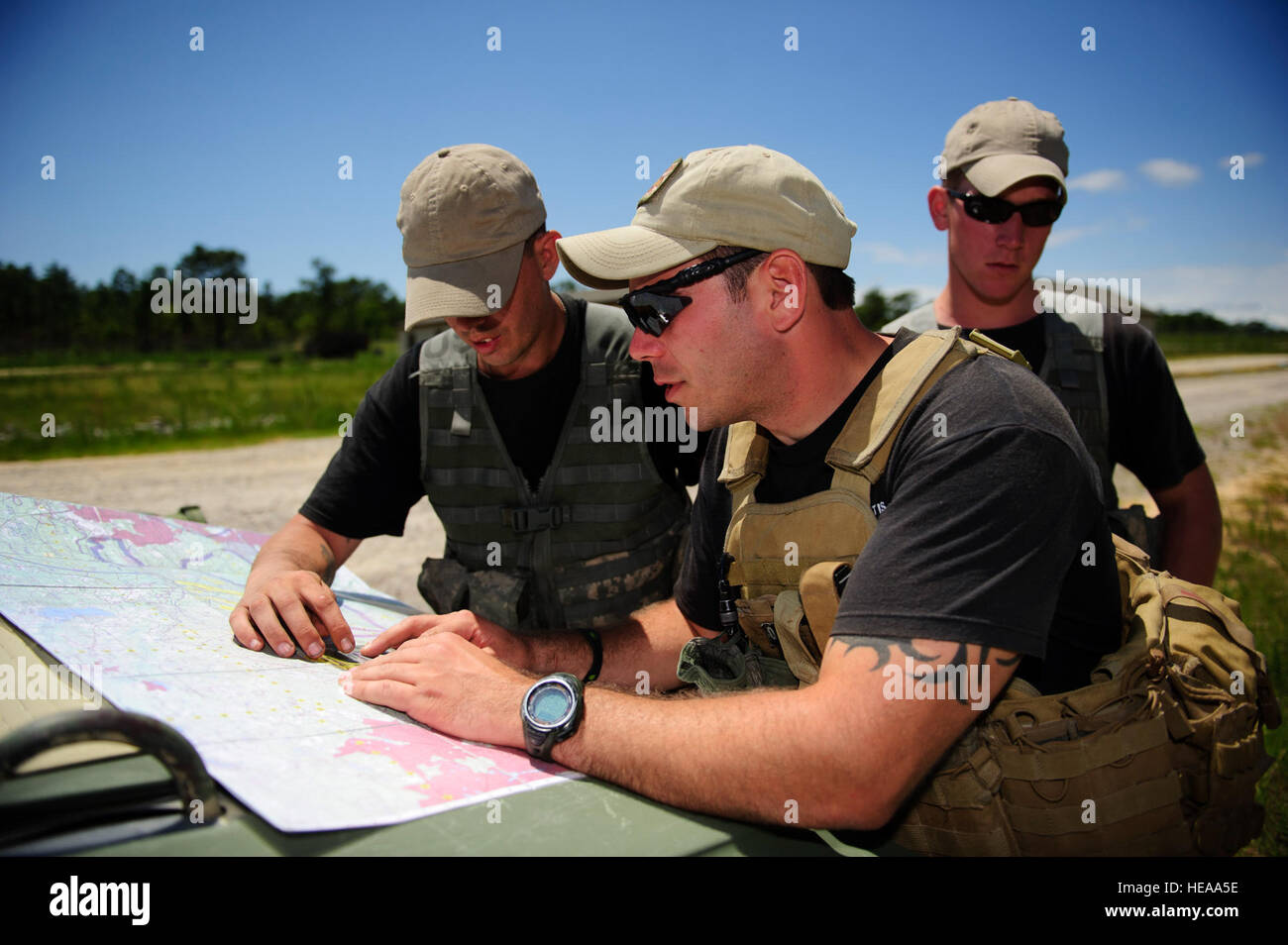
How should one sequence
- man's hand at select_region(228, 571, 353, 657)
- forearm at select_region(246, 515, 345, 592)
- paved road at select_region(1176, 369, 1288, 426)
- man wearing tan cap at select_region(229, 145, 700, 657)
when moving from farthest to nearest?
paved road at select_region(1176, 369, 1288, 426), man wearing tan cap at select_region(229, 145, 700, 657), forearm at select_region(246, 515, 345, 592), man's hand at select_region(228, 571, 353, 657)

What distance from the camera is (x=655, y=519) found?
10.8ft

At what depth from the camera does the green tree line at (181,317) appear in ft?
143

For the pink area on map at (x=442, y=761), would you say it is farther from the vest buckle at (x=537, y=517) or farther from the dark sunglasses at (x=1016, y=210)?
the dark sunglasses at (x=1016, y=210)

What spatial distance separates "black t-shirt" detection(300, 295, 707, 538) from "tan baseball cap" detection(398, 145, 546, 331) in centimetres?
38

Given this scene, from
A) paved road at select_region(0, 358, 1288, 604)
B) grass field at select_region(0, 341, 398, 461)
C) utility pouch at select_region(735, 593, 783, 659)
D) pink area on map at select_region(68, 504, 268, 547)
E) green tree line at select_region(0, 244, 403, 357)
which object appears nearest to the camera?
utility pouch at select_region(735, 593, 783, 659)

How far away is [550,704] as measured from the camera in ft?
5.55

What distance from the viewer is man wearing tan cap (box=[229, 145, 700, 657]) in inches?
119

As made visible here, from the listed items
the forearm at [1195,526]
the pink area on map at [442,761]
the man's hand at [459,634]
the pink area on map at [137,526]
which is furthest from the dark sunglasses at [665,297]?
the forearm at [1195,526]

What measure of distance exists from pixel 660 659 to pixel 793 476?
0.77 meters

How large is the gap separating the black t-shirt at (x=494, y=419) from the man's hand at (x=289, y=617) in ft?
2.57

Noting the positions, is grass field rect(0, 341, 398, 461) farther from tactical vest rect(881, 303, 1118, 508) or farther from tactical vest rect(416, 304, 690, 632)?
tactical vest rect(881, 303, 1118, 508)

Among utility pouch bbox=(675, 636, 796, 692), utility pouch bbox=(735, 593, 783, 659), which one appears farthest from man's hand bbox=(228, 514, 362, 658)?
utility pouch bbox=(735, 593, 783, 659)
